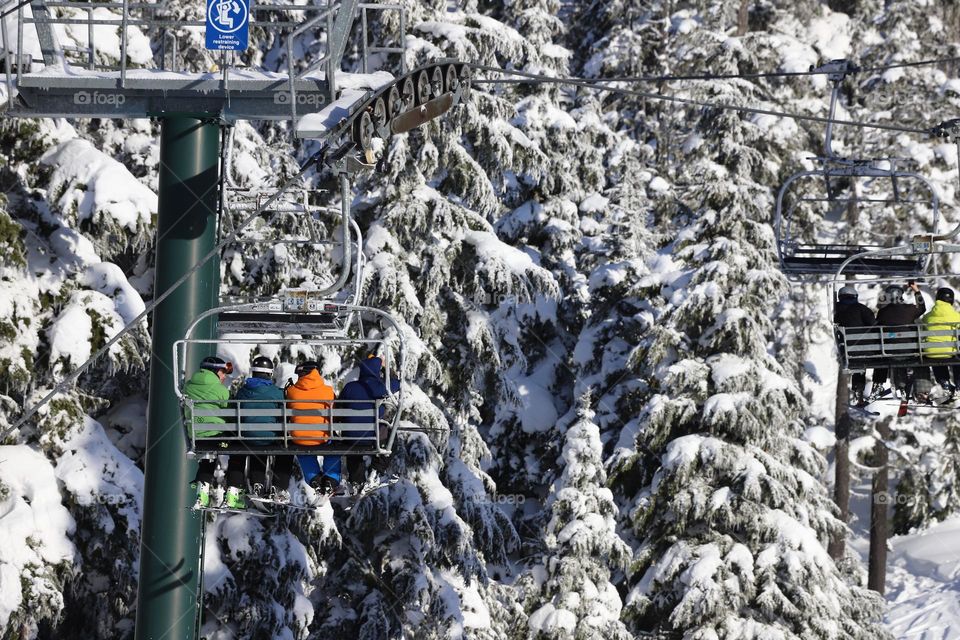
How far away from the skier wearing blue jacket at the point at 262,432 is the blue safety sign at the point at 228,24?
9.27 ft

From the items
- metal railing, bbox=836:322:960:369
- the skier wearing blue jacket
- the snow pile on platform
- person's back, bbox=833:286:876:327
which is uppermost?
the snow pile on platform

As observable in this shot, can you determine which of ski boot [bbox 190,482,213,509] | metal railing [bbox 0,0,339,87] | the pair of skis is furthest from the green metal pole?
ski boot [bbox 190,482,213,509]

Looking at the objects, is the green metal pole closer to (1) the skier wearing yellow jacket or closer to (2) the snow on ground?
(1) the skier wearing yellow jacket

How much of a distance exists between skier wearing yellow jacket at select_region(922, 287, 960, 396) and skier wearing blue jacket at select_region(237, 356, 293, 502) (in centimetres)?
726

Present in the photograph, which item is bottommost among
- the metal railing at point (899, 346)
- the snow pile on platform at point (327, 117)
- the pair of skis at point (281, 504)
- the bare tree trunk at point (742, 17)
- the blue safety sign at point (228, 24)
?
the pair of skis at point (281, 504)

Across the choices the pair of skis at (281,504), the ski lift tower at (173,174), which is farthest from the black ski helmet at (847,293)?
the ski lift tower at (173,174)

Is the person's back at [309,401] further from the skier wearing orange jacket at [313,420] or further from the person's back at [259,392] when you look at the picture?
the person's back at [259,392]

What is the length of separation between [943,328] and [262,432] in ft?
26.3

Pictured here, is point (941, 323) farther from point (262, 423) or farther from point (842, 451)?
point (842, 451)

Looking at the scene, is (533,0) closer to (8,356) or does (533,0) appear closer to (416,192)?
(416,192)

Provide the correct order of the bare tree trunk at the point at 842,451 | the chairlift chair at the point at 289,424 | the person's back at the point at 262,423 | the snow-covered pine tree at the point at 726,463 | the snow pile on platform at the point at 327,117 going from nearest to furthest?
the chairlift chair at the point at 289,424 → the person's back at the point at 262,423 → the snow pile on platform at the point at 327,117 → the snow-covered pine tree at the point at 726,463 → the bare tree trunk at the point at 842,451

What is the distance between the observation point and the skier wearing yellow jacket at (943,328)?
1548 centimetres

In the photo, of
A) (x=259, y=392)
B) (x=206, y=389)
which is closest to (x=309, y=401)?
(x=259, y=392)

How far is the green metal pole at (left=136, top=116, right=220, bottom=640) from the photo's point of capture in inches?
555
